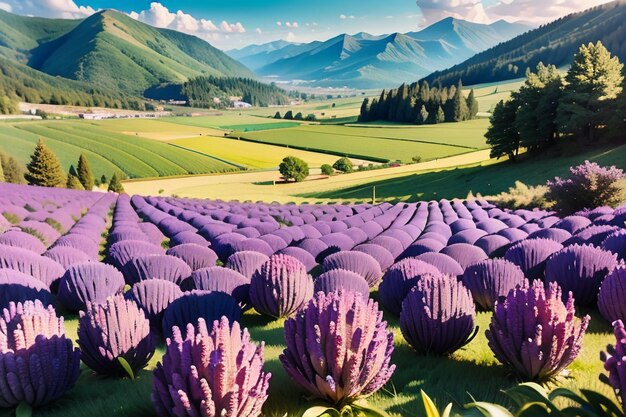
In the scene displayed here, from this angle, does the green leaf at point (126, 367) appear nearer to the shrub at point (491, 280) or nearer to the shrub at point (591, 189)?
the shrub at point (491, 280)

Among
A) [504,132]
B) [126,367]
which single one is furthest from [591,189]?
[504,132]

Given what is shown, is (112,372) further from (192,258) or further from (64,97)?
(64,97)

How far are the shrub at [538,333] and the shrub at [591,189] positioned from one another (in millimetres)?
17106

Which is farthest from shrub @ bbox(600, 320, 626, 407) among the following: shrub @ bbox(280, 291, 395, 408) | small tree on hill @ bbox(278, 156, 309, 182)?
small tree on hill @ bbox(278, 156, 309, 182)

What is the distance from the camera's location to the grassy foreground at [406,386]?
3.23 metres

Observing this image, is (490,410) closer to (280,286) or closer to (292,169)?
(280,286)

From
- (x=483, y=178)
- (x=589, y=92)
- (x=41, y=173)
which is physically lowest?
(x=483, y=178)

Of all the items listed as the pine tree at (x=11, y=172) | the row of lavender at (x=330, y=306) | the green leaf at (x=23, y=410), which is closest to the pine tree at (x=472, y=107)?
the pine tree at (x=11, y=172)

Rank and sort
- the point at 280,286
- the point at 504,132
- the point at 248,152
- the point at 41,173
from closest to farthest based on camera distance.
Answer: the point at 280,286, the point at 41,173, the point at 504,132, the point at 248,152

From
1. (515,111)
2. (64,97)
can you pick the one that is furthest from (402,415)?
(64,97)

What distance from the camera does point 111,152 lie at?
88375 millimetres

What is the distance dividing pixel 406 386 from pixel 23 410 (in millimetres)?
2924

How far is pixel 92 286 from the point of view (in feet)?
21.8

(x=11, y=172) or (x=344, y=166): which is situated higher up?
(x=11, y=172)
